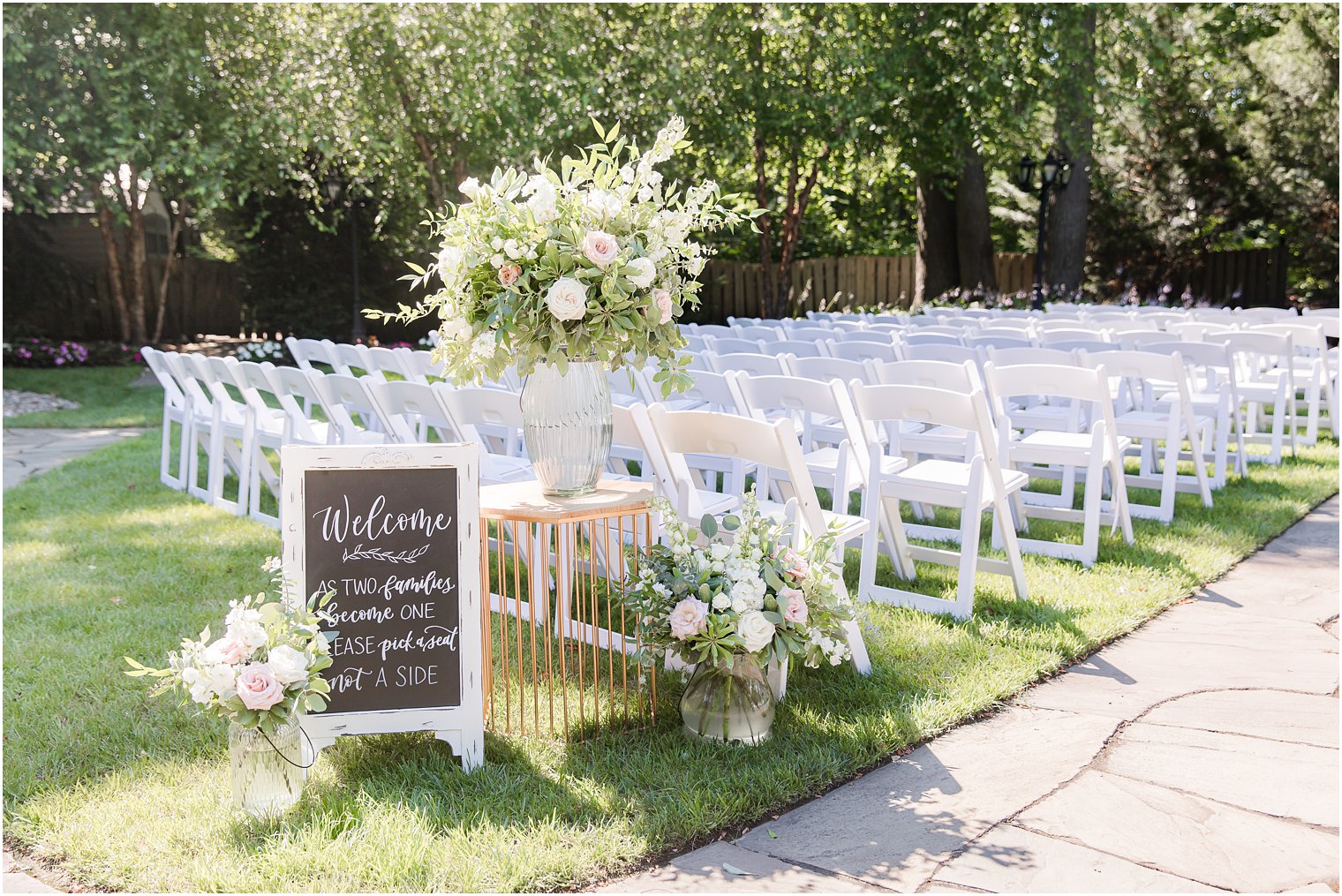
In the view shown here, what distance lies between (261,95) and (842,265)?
37.4 ft

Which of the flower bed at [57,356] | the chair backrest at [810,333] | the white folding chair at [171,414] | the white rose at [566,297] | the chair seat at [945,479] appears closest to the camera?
the white rose at [566,297]

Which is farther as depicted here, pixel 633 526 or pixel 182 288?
pixel 182 288

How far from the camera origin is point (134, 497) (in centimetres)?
716

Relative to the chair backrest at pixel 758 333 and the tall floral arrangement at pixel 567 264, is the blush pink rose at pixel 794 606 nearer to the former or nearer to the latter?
the tall floral arrangement at pixel 567 264

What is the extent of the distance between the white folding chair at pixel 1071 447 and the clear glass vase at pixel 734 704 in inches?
91.5

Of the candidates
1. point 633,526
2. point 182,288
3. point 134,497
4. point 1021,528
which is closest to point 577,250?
point 633,526

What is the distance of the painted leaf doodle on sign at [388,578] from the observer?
3.19 meters

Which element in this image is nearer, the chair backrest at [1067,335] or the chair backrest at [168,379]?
the chair backrest at [168,379]

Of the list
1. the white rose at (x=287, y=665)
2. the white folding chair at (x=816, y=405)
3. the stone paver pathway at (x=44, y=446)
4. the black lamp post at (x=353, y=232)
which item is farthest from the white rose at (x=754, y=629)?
the black lamp post at (x=353, y=232)

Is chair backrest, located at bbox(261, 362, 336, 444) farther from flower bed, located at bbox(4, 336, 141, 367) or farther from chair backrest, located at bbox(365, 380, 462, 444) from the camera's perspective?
flower bed, located at bbox(4, 336, 141, 367)

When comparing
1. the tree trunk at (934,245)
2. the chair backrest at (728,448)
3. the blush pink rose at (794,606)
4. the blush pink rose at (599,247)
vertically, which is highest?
the tree trunk at (934,245)

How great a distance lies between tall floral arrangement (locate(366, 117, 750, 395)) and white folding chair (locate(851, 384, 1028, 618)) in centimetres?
142

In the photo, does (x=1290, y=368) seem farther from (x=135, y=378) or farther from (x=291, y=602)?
(x=135, y=378)

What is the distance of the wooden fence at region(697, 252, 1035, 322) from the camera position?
21.5m
